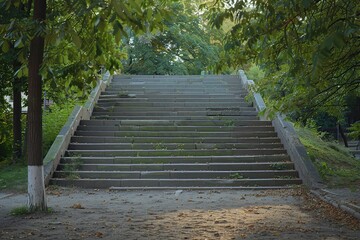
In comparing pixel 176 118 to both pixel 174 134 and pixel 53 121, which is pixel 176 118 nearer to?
pixel 174 134

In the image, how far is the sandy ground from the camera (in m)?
6.99

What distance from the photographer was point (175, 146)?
15.4m

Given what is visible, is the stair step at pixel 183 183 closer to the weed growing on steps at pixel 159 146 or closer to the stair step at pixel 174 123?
the weed growing on steps at pixel 159 146

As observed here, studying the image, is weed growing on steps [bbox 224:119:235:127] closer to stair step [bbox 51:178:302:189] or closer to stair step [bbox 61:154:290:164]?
stair step [bbox 61:154:290:164]

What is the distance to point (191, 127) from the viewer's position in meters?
16.8

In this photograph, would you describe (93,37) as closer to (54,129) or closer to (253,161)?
(253,161)

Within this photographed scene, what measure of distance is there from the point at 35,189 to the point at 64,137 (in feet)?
20.6

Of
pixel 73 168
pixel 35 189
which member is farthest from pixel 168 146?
pixel 35 189

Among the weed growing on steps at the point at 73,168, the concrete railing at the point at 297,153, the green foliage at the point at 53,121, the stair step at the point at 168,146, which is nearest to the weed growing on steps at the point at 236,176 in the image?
the concrete railing at the point at 297,153

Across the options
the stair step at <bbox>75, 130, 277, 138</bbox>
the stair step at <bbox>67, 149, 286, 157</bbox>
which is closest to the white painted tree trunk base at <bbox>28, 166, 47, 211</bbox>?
the stair step at <bbox>67, 149, 286, 157</bbox>

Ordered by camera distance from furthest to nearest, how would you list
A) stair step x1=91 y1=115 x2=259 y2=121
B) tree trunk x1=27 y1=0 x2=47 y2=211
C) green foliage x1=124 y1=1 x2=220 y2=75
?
green foliage x1=124 y1=1 x2=220 y2=75, stair step x1=91 y1=115 x2=259 y2=121, tree trunk x1=27 y1=0 x2=47 y2=211

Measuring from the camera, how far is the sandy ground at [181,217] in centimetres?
699

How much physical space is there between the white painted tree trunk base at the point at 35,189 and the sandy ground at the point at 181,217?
0.93 feet

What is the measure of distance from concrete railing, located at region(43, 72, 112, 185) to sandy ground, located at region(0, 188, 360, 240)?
61.2 inches
